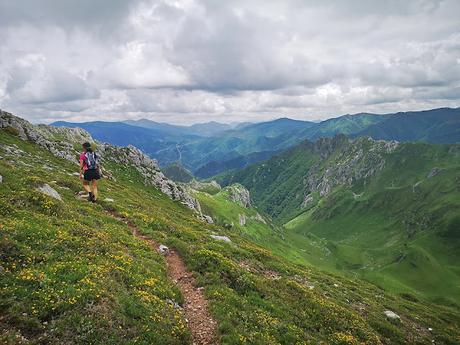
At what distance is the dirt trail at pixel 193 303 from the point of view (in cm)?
1858

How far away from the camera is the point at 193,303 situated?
862 inches

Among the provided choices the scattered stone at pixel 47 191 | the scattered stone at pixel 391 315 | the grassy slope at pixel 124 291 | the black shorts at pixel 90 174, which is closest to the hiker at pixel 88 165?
the black shorts at pixel 90 174

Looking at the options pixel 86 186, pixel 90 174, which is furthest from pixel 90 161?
pixel 86 186

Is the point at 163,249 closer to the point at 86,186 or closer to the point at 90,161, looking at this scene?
the point at 90,161

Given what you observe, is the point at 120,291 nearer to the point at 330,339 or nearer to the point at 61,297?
the point at 61,297

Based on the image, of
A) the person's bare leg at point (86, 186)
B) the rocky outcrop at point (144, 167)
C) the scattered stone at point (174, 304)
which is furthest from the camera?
the rocky outcrop at point (144, 167)

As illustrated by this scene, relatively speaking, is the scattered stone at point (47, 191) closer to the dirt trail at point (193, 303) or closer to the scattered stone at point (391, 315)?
the dirt trail at point (193, 303)

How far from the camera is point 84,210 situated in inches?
1265

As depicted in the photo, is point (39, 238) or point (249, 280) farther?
point (249, 280)

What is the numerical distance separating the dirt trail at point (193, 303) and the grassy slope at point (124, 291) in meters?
0.57

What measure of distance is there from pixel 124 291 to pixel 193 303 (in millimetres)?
5097

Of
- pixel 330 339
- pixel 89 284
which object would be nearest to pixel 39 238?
pixel 89 284

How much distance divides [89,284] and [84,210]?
1624 cm

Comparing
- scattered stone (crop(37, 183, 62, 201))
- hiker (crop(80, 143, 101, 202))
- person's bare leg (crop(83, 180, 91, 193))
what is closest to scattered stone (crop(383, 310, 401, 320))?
hiker (crop(80, 143, 101, 202))
